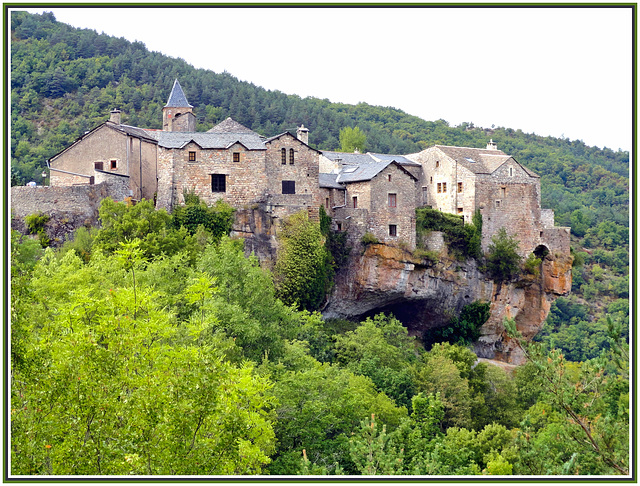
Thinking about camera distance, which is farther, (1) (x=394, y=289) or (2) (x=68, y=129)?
(2) (x=68, y=129)

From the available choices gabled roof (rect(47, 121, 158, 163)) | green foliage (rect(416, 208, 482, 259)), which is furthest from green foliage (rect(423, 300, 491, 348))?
gabled roof (rect(47, 121, 158, 163))

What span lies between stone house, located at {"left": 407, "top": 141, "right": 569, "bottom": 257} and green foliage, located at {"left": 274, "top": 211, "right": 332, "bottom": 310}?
1266cm

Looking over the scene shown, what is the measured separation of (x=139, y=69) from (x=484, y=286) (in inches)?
2665

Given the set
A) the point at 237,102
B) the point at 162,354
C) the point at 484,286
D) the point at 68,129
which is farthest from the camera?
the point at 237,102

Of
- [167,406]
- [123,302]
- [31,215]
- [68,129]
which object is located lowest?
[167,406]

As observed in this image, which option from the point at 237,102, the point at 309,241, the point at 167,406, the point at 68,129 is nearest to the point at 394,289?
the point at 309,241

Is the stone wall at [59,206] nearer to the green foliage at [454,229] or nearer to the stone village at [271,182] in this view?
the stone village at [271,182]

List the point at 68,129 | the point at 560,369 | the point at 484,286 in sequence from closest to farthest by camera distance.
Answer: the point at 560,369 → the point at 484,286 → the point at 68,129

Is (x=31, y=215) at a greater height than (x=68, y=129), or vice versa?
(x=68, y=129)

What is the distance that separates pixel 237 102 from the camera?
107250mm

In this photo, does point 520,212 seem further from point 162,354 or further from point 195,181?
point 162,354

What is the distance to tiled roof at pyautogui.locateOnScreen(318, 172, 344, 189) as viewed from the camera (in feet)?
180

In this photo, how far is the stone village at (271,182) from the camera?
5141 centimetres

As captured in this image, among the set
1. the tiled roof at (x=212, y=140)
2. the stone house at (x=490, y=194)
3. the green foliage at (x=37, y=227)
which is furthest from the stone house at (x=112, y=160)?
the stone house at (x=490, y=194)
